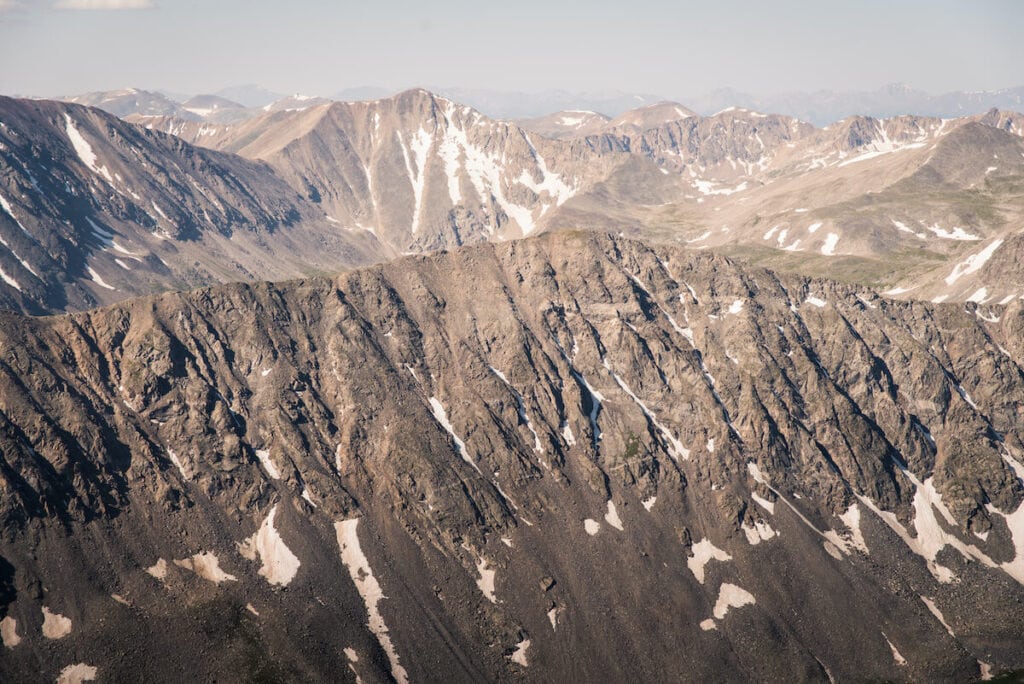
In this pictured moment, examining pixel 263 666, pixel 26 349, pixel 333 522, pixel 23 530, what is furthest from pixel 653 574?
pixel 26 349

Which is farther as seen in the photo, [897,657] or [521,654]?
[897,657]

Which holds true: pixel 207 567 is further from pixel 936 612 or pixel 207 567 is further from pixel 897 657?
pixel 936 612

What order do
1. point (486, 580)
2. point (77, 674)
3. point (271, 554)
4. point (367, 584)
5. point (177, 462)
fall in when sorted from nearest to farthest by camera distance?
point (77, 674) → point (367, 584) → point (271, 554) → point (486, 580) → point (177, 462)

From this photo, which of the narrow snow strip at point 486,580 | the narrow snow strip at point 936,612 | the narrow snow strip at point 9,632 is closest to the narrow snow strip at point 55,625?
Result: the narrow snow strip at point 9,632

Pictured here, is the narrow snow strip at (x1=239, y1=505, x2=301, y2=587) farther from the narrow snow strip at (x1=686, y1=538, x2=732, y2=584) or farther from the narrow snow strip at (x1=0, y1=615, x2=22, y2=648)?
the narrow snow strip at (x1=686, y1=538, x2=732, y2=584)

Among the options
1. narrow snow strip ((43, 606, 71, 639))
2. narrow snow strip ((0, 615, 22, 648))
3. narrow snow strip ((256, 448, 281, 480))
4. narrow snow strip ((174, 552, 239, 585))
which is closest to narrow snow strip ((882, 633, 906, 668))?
narrow snow strip ((174, 552, 239, 585))

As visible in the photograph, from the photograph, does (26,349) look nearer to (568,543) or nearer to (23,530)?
(23,530)

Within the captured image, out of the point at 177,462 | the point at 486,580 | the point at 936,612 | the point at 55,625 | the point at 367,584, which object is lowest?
the point at 936,612

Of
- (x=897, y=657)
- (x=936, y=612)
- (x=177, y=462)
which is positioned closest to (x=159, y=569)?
(x=177, y=462)
